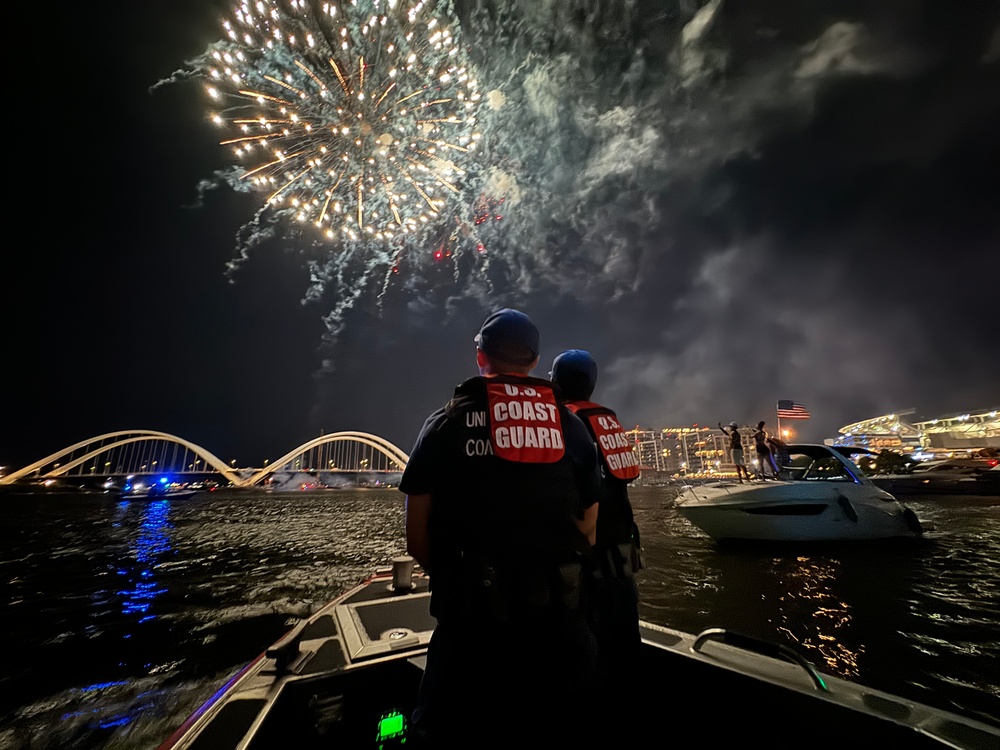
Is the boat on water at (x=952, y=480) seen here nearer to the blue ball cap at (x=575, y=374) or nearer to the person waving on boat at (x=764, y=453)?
the person waving on boat at (x=764, y=453)

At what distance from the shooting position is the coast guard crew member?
165cm

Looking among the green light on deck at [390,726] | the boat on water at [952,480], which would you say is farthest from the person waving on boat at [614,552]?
the boat on water at [952,480]

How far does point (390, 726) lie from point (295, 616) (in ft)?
25.2

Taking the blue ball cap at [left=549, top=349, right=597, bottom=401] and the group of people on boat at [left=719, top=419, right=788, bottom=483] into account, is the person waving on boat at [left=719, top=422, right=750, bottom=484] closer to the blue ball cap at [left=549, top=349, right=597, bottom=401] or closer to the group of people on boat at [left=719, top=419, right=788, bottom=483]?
the group of people on boat at [left=719, top=419, right=788, bottom=483]

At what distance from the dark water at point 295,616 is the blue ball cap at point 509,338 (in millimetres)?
6193

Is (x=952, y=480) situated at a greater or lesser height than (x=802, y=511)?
lesser

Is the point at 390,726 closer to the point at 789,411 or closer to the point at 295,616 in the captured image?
the point at 295,616

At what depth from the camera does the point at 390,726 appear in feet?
9.27

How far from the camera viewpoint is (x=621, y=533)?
3.15m

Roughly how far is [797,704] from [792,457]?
18049 mm

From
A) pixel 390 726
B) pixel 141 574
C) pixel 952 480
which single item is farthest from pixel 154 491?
pixel 952 480

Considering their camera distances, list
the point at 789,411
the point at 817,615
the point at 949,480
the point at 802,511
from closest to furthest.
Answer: the point at 817,615 < the point at 802,511 < the point at 789,411 < the point at 949,480

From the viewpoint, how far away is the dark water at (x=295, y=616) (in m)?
5.16

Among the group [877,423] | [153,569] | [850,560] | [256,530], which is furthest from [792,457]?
[877,423]
